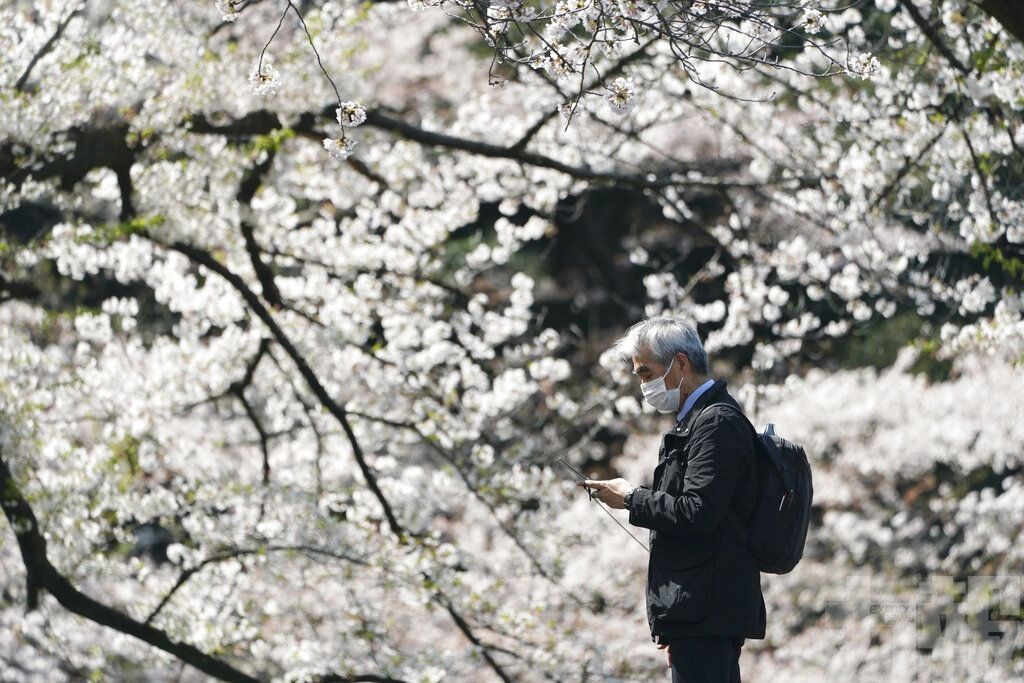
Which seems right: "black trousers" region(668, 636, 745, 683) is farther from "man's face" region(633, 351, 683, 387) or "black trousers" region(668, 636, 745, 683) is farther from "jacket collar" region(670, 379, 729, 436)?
"man's face" region(633, 351, 683, 387)

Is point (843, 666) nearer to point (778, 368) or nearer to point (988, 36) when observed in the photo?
point (778, 368)

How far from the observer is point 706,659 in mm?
2453

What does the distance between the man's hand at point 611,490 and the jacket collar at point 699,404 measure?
17 cm

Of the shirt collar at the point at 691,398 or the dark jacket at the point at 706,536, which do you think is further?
the shirt collar at the point at 691,398

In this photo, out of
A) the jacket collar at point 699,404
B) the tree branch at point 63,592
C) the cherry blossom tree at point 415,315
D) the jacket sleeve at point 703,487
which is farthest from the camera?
the cherry blossom tree at point 415,315

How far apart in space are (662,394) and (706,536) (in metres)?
0.35

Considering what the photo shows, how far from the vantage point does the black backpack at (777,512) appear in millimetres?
2471

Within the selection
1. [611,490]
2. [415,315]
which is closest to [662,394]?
[611,490]

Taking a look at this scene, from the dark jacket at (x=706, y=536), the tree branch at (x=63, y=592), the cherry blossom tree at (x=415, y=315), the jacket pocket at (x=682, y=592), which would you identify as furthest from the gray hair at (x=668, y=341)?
the tree branch at (x=63, y=592)

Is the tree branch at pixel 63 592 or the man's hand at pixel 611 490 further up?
the tree branch at pixel 63 592

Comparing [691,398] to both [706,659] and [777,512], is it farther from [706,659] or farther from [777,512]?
[706,659]

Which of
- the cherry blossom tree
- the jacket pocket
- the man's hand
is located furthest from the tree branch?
the jacket pocket

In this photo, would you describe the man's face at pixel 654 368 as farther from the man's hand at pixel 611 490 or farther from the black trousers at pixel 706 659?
the black trousers at pixel 706 659

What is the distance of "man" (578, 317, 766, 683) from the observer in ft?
7.97
